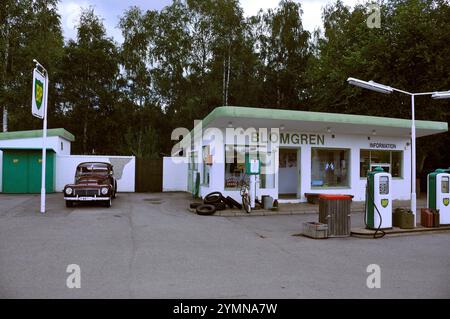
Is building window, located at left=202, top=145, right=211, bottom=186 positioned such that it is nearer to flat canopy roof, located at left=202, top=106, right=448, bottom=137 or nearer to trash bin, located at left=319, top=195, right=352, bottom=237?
flat canopy roof, located at left=202, top=106, right=448, bottom=137

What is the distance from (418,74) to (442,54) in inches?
63.3

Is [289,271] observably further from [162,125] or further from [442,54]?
[162,125]

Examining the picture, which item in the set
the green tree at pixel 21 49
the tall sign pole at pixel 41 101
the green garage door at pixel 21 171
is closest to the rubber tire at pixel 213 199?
the tall sign pole at pixel 41 101

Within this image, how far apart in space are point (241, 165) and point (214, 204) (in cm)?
232

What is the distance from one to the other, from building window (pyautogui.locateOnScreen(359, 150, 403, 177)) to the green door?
16171 millimetres

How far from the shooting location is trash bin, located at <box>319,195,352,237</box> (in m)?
9.58

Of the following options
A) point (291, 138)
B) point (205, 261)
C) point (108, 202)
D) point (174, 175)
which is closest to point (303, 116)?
point (291, 138)

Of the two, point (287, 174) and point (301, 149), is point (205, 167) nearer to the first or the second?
point (301, 149)

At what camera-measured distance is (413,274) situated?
6.24 m

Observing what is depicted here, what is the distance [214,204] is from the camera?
551 inches

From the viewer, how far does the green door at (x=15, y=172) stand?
19844mm

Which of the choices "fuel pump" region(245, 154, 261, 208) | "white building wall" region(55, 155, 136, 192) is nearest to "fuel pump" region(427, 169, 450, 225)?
"fuel pump" region(245, 154, 261, 208)

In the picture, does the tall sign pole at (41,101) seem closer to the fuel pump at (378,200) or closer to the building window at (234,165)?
the building window at (234,165)
